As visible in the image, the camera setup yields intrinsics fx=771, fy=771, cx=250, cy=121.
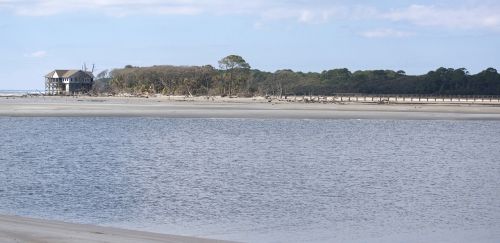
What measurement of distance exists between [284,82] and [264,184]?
115160 millimetres

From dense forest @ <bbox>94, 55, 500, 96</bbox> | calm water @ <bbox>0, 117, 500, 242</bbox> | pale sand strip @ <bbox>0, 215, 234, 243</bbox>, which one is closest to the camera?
pale sand strip @ <bbox>0, 215, 234, 243</bbox>

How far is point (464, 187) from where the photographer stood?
2192cm

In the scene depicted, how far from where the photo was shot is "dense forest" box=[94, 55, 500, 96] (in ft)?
400

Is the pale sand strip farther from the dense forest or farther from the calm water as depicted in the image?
the dense forest

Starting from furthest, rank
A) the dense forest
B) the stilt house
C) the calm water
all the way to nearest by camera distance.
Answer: the stilt house, the dense forest, the calm water

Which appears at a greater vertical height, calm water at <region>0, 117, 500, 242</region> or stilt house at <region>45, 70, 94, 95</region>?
stilt house at <region>45, 70, 94, 95</region>

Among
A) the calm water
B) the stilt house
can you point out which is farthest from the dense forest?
the calm water

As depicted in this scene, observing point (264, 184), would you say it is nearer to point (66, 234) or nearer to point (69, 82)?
point (66, 234)

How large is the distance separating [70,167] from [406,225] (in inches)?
541

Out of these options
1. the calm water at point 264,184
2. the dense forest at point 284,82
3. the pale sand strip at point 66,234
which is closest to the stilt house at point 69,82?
the dense forest at point 284,82

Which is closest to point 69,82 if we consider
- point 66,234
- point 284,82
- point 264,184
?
point 284,82

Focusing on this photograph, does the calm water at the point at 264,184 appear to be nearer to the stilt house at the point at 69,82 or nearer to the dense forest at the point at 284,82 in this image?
the dense forest at the point at 284,82

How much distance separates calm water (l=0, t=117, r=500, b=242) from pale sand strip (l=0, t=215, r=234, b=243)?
3.73ft

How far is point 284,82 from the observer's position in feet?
449
